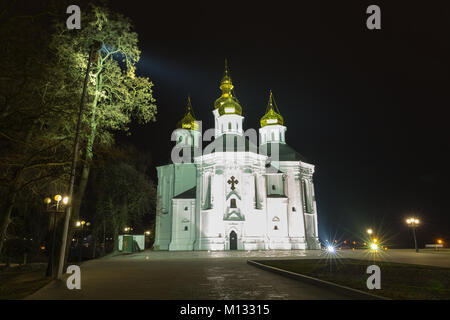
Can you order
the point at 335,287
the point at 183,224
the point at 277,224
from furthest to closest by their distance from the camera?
the point at 183,224, the point at 277,224, the point at 335,287

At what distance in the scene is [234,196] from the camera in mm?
41750

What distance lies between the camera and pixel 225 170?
4266 cm

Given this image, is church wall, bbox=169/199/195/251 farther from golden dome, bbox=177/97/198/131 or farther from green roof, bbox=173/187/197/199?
golden dome, bbox=177/97/198/131

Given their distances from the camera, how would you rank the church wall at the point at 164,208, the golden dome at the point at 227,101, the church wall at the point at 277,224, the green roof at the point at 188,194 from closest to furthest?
the church wall at the point at 277,224 < the green roof at the point at 188,194 < the church wall at the point at 164,208 < the golden dome at the point at 227,101

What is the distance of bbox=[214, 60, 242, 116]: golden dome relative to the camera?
48406mm

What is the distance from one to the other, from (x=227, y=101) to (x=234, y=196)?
1498 centimetres

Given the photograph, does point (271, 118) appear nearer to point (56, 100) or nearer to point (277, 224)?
point (277, 224)

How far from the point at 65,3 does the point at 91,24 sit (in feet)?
7.38

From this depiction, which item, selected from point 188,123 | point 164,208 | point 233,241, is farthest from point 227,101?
point 233,241

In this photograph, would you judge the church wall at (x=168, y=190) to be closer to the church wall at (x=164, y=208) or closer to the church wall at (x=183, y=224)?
the church wall at (x=164, y=208)

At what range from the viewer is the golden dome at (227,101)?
48406 millimetres

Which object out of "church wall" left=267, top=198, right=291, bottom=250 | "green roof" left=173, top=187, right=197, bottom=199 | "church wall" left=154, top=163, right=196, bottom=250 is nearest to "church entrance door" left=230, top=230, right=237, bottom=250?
"church wall" left=267, top=198, right=291, bottom=250

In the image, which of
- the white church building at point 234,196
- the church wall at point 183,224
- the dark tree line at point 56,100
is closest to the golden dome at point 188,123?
the white church building at point 234,196
